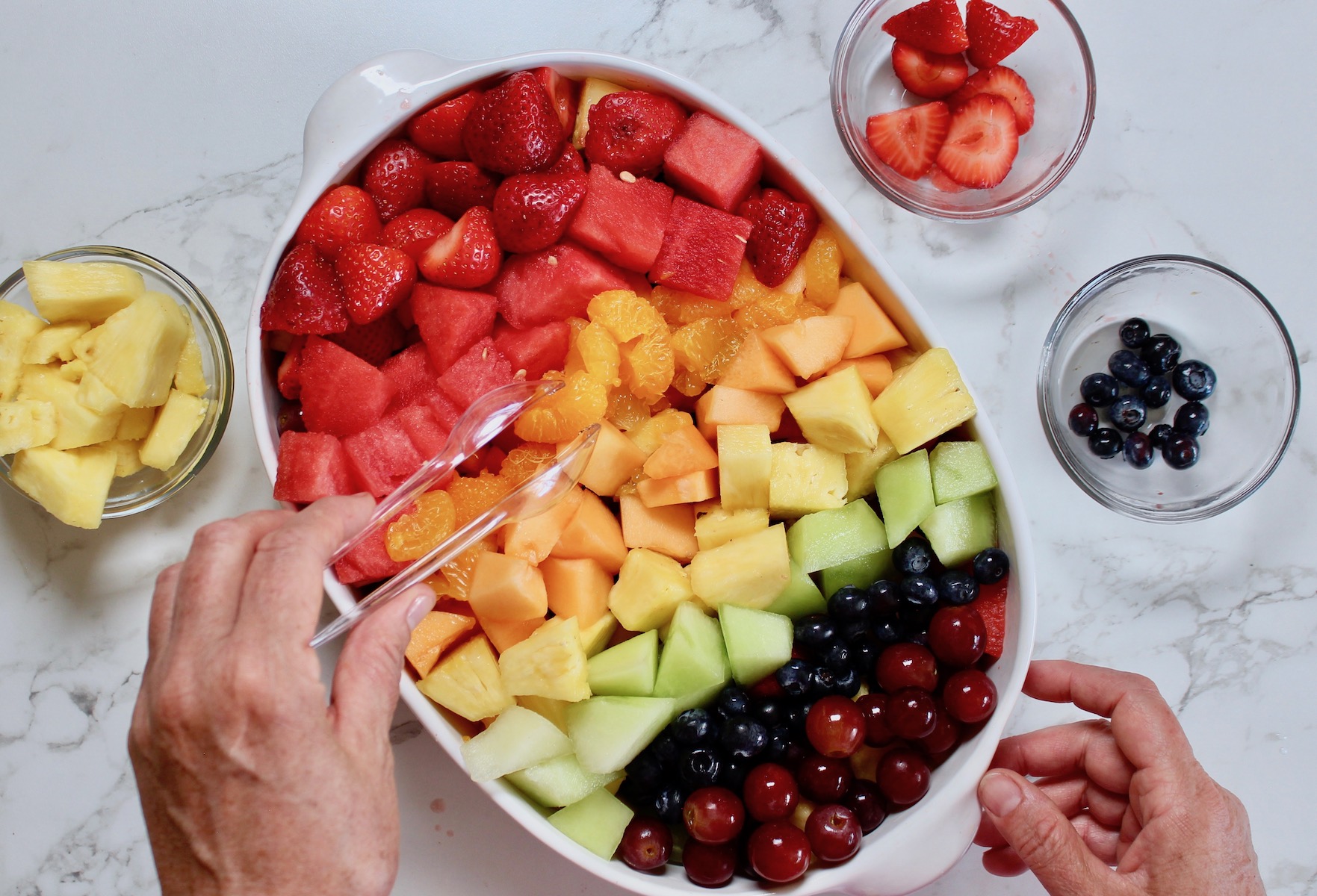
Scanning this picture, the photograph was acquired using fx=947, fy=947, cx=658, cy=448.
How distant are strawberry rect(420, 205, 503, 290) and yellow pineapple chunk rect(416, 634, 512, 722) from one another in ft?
1.75

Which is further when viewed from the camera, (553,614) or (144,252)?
(144,252)

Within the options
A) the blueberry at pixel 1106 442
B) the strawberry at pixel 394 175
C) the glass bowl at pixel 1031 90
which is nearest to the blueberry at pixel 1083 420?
the blueberry at pixel 1106 442

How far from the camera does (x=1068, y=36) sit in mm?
1632

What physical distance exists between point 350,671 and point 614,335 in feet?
1.93

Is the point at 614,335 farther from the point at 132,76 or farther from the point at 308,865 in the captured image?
the point at 132,76

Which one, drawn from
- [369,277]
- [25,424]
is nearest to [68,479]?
[25,424]

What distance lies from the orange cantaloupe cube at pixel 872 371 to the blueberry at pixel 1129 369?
1.66ft

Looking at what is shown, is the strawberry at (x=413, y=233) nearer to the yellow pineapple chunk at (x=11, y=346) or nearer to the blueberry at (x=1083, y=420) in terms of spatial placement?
the yellow pineapple chunk at (x=11, y=346)

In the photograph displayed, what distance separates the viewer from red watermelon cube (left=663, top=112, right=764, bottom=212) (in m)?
1.38

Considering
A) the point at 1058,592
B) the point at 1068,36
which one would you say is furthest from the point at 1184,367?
the point at 1068,36

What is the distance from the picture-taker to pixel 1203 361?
5.52 feet

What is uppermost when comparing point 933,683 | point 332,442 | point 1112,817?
point 332,442

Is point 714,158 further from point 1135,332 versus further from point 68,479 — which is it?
point 68,479

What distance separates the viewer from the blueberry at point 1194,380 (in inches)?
63.3
